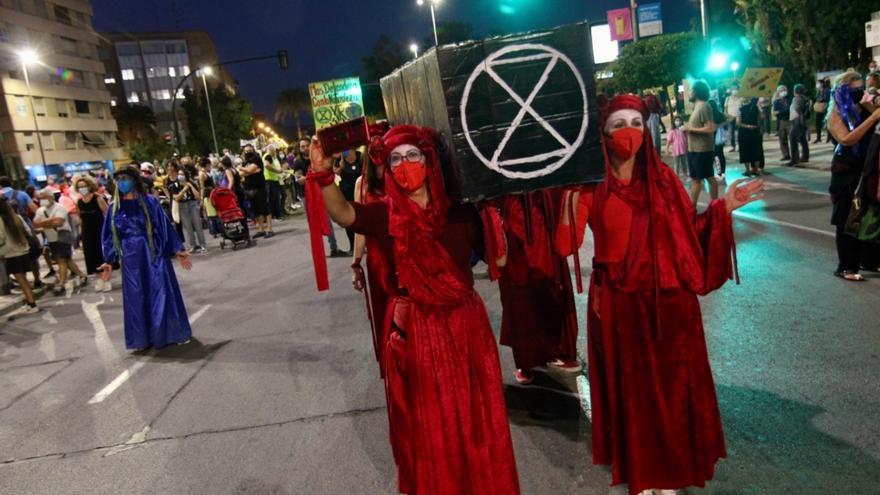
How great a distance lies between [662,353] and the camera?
2857 millimetres

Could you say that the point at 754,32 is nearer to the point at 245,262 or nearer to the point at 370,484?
the point at 245,262

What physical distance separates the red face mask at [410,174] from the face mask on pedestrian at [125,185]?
4.85 m

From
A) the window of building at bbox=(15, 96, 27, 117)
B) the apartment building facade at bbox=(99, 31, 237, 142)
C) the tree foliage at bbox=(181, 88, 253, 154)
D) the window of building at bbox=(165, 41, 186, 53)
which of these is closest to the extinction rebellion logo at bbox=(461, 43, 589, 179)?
the window of building at bbox=(15, 96, 27, 117)

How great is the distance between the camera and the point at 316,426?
14.6ft

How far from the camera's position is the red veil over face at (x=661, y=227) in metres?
2.82

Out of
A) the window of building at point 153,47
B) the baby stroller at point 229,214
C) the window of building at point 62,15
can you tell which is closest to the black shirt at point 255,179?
the baby stroller at point 229,214

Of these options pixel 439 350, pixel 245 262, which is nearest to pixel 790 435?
pixel 439 350

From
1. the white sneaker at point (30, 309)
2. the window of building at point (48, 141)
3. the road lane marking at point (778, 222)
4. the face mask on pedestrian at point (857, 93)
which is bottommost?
the road lane marking at point (778, 222)

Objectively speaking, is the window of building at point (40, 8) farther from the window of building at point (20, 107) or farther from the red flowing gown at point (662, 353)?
the red flowing gown at point (662, 353)

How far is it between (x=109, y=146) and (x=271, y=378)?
65.0 m

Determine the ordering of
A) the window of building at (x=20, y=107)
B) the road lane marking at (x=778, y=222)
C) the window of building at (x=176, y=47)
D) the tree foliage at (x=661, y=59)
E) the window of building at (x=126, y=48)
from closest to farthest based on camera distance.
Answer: the road lane marking at (x=778, y=222) → the tree foliage at (x=661, y=59) → the window of building at (x=20, y=107) → the window of building at (x=126, y=48) → the window of building at (x=176, y=47)

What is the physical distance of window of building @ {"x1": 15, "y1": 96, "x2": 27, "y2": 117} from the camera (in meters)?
47.2

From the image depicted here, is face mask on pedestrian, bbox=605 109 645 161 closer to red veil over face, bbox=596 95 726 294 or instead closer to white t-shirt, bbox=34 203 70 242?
red veil over face, bbox=596 95 726 294

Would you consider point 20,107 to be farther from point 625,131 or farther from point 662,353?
point 662,353
